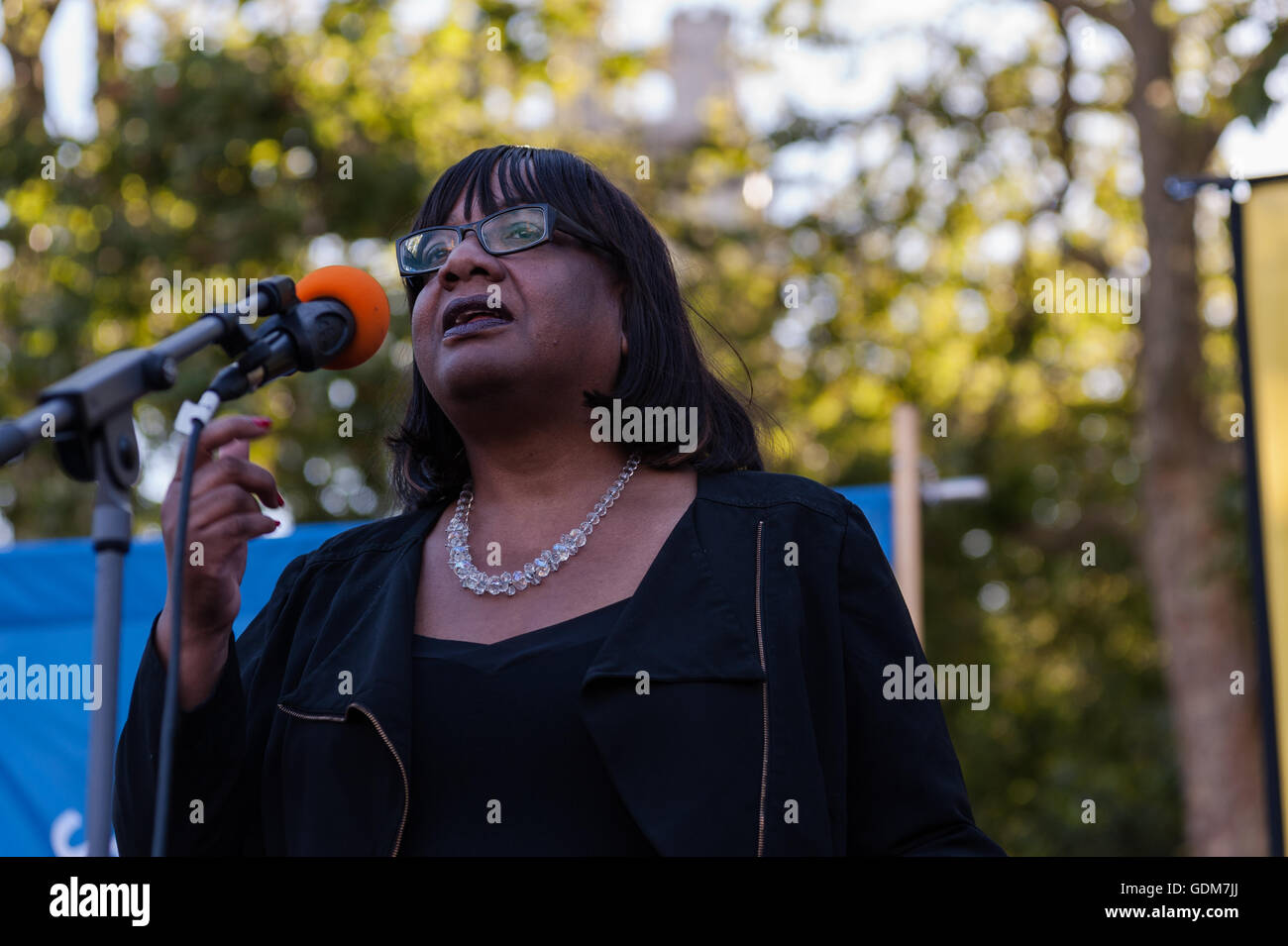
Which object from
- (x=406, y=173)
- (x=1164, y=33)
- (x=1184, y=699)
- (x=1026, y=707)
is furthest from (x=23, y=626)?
(x=1026, y=707)

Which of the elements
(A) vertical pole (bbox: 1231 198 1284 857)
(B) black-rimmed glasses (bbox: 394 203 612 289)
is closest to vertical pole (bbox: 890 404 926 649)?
(A) vertical pole (bbox: 1231 198 1284 857)

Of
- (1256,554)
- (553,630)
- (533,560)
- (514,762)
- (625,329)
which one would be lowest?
(514,762)

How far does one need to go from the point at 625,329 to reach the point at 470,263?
1.03 feet

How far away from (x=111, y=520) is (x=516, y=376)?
781 millimetres

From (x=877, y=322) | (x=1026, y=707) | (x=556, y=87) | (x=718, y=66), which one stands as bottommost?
(x=1026, y=707)

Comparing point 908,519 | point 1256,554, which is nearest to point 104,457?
point 908,519

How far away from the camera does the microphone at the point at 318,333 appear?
1.93m

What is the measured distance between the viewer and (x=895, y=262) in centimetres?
1352

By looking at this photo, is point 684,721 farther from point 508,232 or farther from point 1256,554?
point 1256,554

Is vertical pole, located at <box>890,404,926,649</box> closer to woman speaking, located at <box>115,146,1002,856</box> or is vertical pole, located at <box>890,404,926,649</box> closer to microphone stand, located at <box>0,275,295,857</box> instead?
woman speaking, located at <box>115,146,1002,856</box>

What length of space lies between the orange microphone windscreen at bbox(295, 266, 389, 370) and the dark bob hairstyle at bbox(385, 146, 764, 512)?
1.12 feet

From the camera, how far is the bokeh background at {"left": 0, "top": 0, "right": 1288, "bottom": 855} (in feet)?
33.3

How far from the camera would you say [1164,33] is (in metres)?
11.4
